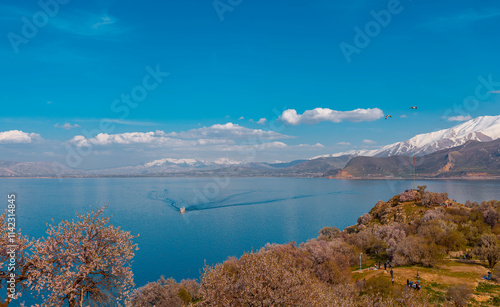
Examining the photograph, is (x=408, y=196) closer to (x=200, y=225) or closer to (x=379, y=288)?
(x=379, y=288)

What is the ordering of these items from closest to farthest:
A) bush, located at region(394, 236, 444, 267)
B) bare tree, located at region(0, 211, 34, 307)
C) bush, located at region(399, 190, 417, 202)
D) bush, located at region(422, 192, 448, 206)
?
bare tree, located at region(0, 211, 34, 307) → bush, located at region(394, 236, 444, 267) → bush, located at region(422, 192, 448, 206) → bush, located at region(399, 190, 417, 202)

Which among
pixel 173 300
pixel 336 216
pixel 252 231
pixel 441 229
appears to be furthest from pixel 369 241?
pixel 336 216

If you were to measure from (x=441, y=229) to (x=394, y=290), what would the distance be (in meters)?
25.3

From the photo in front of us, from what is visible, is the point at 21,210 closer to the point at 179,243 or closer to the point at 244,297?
the point at 179,243

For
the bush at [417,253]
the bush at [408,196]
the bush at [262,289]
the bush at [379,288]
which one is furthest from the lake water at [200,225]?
the bush at [262,289]

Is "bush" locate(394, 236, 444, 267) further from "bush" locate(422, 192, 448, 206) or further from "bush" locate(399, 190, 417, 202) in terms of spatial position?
"bush" locate(399, 190, 417, 202)

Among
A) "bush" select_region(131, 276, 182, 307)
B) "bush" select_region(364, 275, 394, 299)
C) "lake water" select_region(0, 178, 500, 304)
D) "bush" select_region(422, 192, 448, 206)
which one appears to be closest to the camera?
"bush" select_region(364, 275, 394, 299)

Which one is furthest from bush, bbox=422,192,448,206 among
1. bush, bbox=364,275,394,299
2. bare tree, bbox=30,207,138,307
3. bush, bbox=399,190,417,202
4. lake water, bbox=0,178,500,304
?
bare tree, bbox=30,207,138,307

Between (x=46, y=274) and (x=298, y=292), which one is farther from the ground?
(x=46, y=274)

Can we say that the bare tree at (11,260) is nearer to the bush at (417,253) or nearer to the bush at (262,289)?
the bush at (262,289)

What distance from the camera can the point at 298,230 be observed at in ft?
303

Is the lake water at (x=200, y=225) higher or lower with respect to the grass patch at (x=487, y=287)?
lower

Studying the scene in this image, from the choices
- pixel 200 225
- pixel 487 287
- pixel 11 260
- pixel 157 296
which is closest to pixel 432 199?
pixel 487 287

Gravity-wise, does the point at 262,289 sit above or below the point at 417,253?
above
